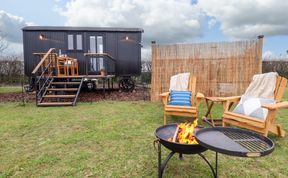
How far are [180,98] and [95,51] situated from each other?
590 cm

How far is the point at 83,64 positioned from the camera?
9.29 meters

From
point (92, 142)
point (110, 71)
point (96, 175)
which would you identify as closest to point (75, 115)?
point (92, 142)

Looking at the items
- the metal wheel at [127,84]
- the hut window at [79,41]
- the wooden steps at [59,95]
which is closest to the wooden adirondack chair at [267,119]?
the wooden steps at [59,95]

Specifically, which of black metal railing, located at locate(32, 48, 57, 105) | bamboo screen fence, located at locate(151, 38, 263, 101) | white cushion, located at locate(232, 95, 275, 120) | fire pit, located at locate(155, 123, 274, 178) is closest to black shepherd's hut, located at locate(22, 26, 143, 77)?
black metal railing, located at locate(32, 48, 57, 105)

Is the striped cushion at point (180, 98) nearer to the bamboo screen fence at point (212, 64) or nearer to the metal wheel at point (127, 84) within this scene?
the bamboo screen fence at point (212, 64)

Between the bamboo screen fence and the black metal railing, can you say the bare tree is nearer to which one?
the black metal railing

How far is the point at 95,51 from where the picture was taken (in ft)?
30.5

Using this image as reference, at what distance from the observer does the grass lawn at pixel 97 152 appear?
2.32 m

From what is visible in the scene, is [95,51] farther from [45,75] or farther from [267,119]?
[267,119]

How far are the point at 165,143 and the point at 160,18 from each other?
9.77 metres

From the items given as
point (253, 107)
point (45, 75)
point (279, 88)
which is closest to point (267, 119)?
point (253, 107)

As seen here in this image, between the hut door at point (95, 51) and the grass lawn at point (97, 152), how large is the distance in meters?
4.77

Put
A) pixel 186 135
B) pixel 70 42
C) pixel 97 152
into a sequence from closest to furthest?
pixel 186 135 → pixel 97 152 → pixel 70 42

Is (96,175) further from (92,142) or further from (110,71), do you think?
(110,71)
